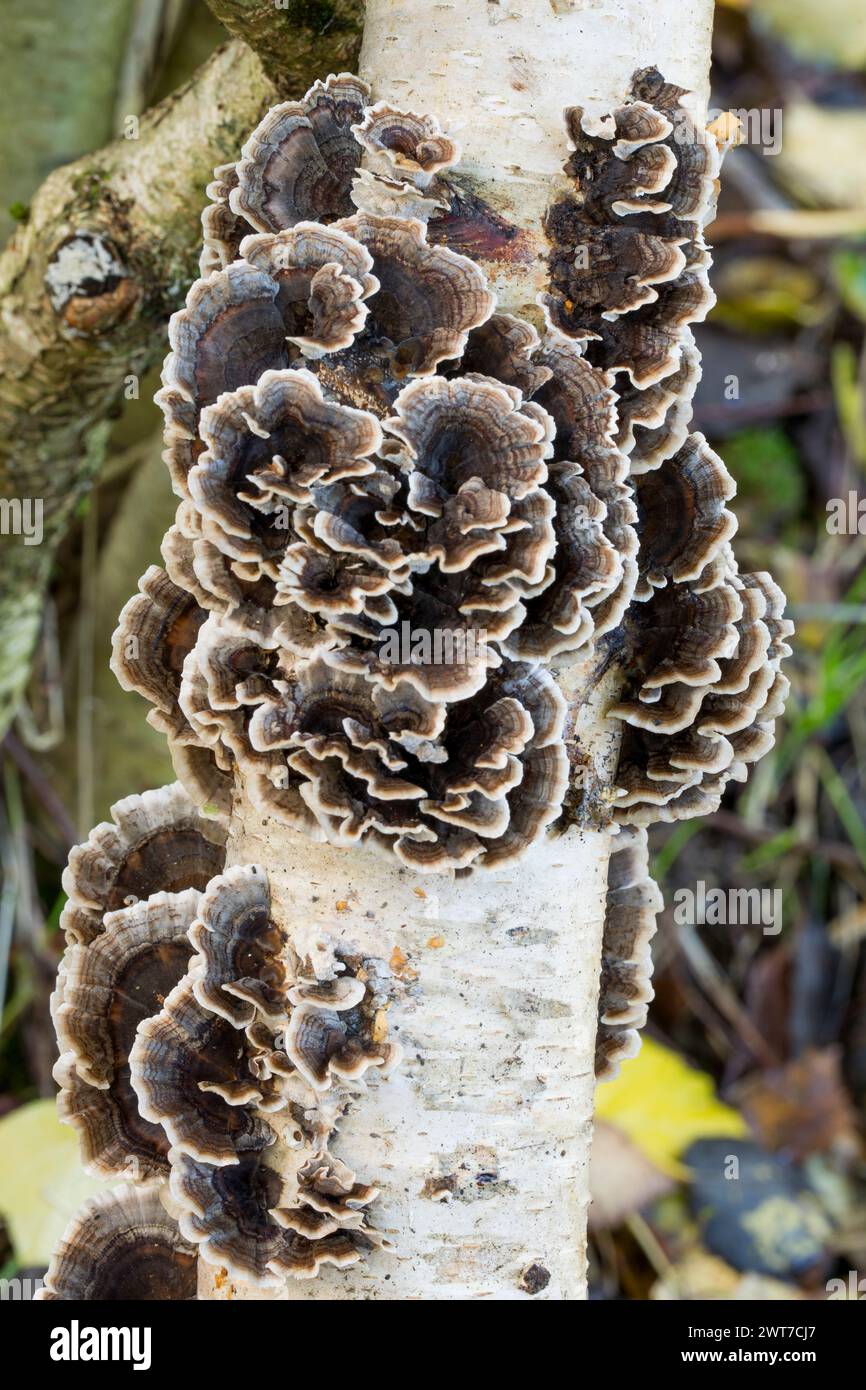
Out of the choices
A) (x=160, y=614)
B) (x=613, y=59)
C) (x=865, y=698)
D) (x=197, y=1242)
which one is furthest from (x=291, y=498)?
(x=865, y=698)

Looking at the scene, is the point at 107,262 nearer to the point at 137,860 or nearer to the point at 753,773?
the point at 137,860

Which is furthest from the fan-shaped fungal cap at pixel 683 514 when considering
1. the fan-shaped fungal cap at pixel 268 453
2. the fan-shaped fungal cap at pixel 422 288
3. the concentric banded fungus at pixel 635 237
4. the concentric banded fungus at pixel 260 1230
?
the concentric banded fungus at pixel 260 1230

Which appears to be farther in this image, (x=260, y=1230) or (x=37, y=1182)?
(x=37, y=1182)

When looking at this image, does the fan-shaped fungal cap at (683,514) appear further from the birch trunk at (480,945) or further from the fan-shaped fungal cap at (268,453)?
the fan-shaped fungal cap at (268,453)

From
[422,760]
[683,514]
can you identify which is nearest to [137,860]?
[422,760]

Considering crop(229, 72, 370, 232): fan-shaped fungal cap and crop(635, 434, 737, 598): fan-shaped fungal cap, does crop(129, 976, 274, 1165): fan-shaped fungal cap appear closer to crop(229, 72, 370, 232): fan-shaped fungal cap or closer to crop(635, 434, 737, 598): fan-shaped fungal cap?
crop(635, 434, 737, 598): fan-shaped fungal cap

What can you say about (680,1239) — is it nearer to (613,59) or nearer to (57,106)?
(613,59)

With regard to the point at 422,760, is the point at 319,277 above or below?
above
